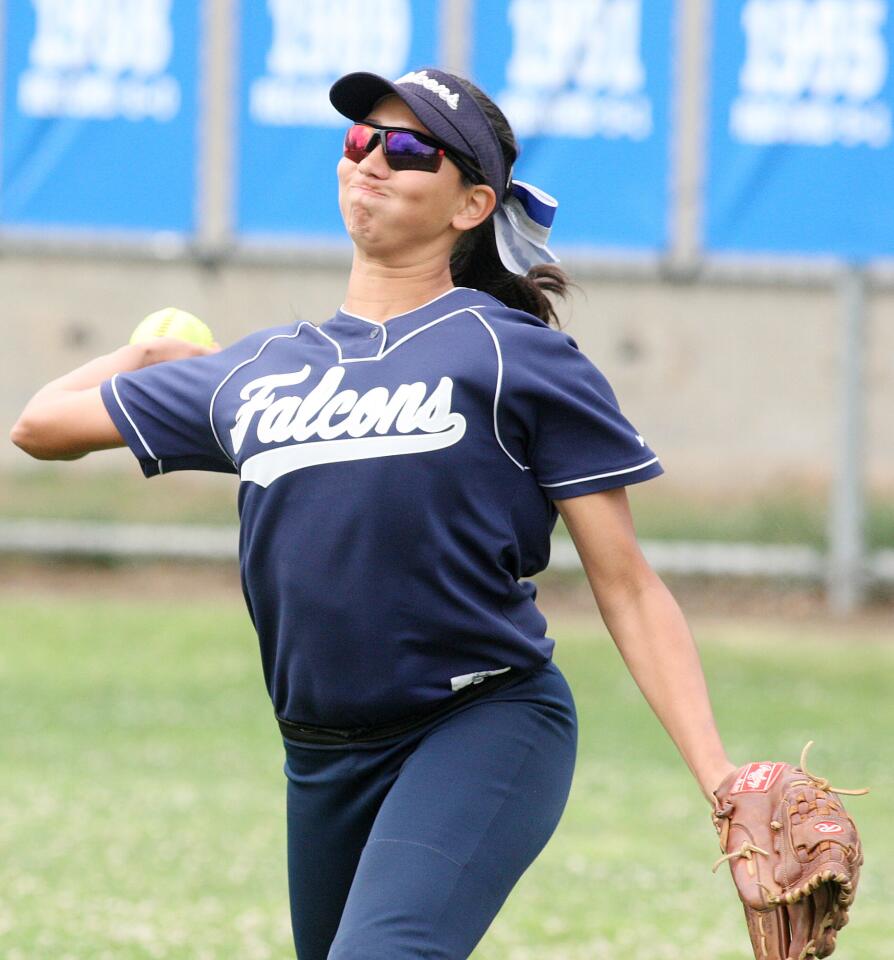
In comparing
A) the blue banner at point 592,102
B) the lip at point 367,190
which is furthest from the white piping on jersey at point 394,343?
the blue banner at point 592,102

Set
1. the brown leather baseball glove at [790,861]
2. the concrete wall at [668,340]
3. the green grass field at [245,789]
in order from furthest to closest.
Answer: the concrete wall at [668,340] → the green grass field at [245,789] → the brown leather baseball glove at [790,861]

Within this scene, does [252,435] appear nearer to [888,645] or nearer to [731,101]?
[888,645]

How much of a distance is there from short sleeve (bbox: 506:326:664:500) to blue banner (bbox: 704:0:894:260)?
33.0 feet

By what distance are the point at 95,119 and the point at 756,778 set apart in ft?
36.4

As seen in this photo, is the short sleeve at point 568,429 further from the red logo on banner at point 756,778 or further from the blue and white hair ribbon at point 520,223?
the red logo on banner at point 756,778

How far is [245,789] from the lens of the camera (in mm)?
7684

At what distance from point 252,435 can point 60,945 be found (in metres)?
2.90

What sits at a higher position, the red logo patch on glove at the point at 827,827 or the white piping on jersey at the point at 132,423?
the white piping on jersey at the point at 132,423

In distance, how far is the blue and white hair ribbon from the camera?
3258 millimetres

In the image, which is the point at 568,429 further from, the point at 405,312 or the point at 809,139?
the point at 809,139

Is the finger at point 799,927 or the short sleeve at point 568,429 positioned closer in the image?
the finger at point 799,927

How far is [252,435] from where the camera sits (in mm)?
2941

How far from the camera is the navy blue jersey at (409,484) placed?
287 cm

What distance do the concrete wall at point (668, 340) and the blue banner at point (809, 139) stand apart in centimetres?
53
